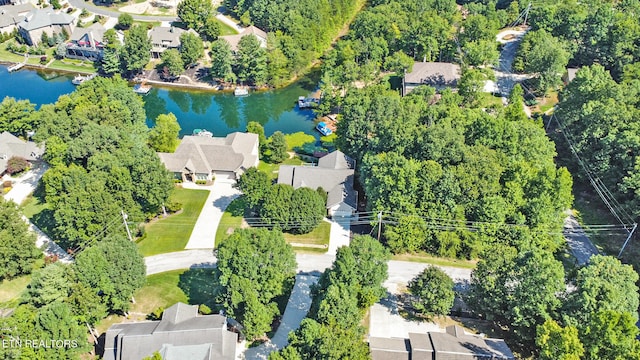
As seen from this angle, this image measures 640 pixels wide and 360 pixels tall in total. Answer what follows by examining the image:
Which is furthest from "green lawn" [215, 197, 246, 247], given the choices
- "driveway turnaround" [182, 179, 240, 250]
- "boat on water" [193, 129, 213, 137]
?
"boat on water" [193, 129, 213, 137]

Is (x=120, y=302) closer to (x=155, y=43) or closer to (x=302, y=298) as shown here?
(x=302, y=298)

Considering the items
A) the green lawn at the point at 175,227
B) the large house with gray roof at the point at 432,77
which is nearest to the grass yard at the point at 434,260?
the green lawn at the point at 175,227

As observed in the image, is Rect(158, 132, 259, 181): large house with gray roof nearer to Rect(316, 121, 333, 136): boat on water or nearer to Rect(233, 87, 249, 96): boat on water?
Rect(316, 121, 333, 136): boat on water

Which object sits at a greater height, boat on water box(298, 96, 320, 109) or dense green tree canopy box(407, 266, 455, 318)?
dense green tree canopy box(407, 266, 455, 318)

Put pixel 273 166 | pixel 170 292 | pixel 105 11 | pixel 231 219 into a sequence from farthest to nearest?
pixel 105 11 → pixel 273 166 → pixel 231 219 → pixel 170 292

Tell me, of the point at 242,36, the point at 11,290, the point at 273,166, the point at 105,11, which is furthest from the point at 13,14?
the point at 11,290

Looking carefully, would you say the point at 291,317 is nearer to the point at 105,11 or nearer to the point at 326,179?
the point at 326,179

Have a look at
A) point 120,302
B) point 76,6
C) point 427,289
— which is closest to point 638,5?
point 427,289
